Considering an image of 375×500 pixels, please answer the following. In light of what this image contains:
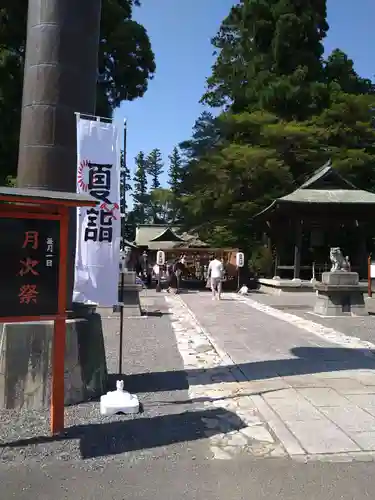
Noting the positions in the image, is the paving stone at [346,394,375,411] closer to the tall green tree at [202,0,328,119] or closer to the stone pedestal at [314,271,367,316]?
the stone pedestal at [314,271,367,316]

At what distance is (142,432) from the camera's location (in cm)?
452

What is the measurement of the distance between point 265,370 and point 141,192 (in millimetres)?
76228

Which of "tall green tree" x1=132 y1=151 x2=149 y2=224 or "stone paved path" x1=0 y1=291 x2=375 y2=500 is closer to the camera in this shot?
"stone paved path" x1=0 y1=291 x2=375 y2=500

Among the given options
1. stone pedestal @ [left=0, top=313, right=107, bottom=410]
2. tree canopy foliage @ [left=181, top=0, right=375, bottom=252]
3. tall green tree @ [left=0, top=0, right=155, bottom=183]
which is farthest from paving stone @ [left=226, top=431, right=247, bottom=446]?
tree canopy foliage @ [left=181, top=0, right=375, bottom=252]

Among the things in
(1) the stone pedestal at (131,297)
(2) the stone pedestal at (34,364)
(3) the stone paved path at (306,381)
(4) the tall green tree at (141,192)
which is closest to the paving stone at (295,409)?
(3) the stone paved path at (306,381)

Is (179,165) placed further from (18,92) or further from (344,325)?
(344,325)

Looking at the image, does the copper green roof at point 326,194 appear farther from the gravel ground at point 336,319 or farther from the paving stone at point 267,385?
the paving stone at point 267,385

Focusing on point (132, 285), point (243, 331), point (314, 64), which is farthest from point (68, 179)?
point (314, 64)

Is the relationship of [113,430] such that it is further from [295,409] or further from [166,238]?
[166,238]

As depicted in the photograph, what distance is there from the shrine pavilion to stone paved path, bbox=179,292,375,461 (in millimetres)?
11222

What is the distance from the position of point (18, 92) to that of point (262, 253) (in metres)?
14.5

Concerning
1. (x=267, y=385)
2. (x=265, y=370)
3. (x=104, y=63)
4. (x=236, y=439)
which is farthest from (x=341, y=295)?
(x=104, y=63)

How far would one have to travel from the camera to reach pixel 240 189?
2709cm

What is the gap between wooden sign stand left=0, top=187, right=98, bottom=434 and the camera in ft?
13.8
